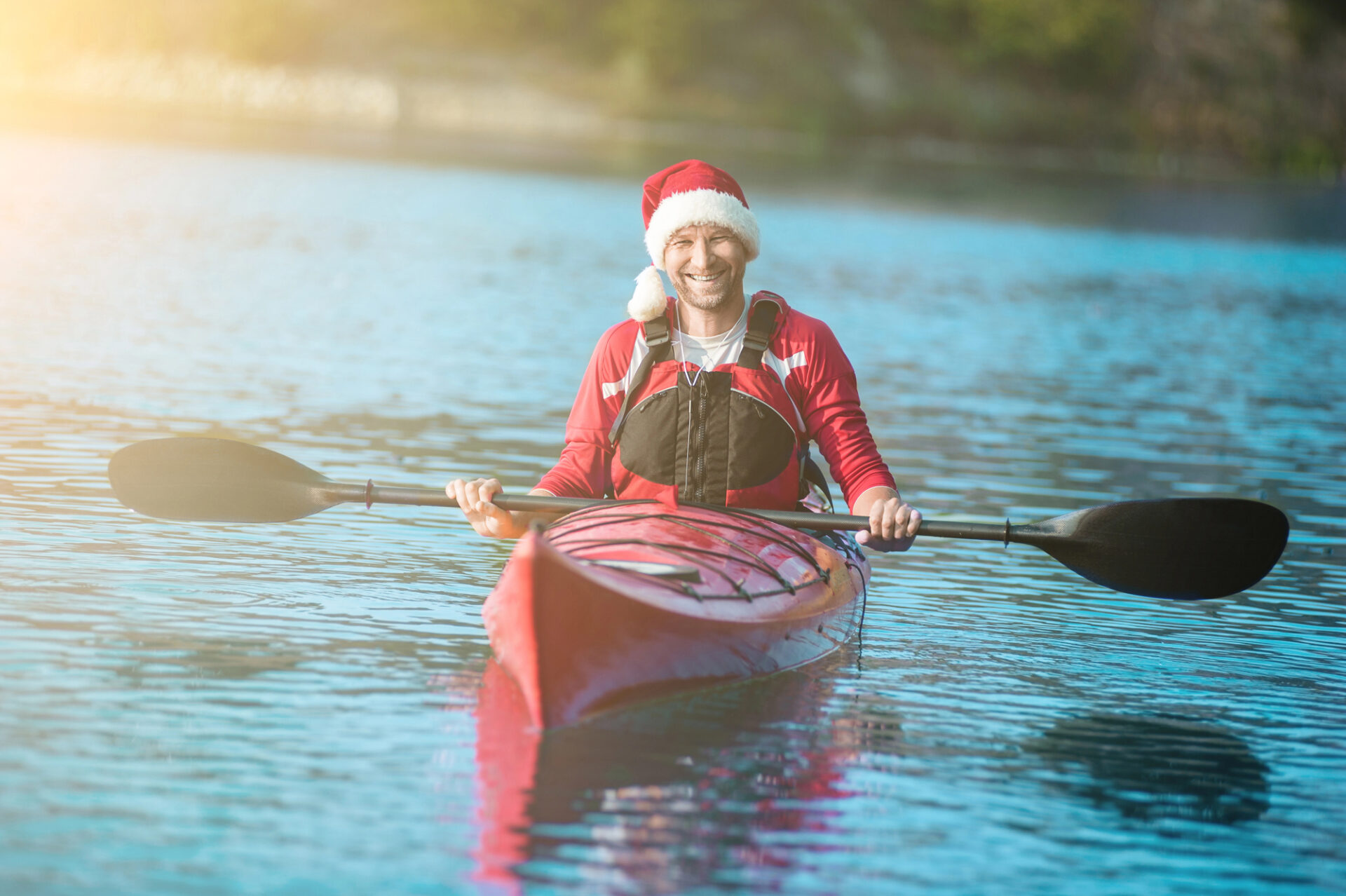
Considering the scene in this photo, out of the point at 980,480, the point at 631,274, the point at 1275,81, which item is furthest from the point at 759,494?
the point at 1275,81

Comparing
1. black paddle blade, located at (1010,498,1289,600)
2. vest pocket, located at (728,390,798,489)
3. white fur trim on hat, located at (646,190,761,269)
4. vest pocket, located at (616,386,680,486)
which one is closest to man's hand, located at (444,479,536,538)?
vest pocket, located at (616,386,680,486)

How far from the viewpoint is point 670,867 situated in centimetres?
435

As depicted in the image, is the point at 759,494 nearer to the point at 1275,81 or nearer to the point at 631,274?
the point at 631,274

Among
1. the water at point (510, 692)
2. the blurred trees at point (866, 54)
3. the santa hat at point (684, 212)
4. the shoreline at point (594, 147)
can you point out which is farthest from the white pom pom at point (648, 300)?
the blurred trees at point (866, 54)

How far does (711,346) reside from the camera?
6.39 metres

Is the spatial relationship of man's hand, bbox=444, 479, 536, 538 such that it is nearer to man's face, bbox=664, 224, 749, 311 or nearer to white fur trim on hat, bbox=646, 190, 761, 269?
white fur trim on hat, bbox=646, 190, 761, 269

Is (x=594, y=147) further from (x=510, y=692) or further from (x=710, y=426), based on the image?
(x=510, y=692)

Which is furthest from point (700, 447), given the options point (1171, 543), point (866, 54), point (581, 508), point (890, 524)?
point (866, 54)

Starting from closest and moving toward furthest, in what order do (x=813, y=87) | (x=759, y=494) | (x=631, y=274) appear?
(x=759, y=494), (x=631, y=274), (x=813, y=87)

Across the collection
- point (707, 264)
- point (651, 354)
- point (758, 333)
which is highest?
point (707, 264)

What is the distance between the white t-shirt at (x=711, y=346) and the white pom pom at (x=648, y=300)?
4.9 inches

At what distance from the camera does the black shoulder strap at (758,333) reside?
630 centimetres

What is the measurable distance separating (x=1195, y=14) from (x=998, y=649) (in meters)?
84.6

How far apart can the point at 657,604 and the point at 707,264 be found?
148cm
